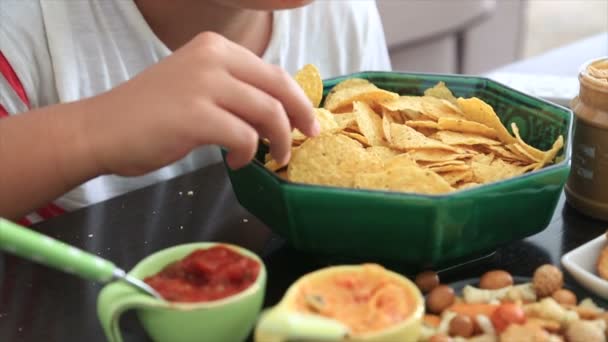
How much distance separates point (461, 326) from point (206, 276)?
213 millimetres

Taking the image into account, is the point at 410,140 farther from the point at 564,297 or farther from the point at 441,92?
the point at 564,297

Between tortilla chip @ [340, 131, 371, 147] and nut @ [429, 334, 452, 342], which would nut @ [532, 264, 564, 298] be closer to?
nut @ [429, 334, 452, 342]

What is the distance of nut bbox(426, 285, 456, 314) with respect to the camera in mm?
713

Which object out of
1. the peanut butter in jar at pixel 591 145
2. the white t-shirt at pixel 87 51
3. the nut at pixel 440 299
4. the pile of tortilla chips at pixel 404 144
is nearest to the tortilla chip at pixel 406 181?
the pile of tortilla chips at pixel 404 144

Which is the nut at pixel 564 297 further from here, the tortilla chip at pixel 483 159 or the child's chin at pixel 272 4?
the child's chin at pixel 272 4

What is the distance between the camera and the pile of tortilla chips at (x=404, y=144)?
0.82 m

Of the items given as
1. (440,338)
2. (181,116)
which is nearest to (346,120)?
(181,116)

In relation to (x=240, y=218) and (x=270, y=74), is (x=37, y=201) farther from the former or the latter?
Answer: (x=270, y=74)

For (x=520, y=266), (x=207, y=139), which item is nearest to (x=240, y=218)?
(x=207, y=139)

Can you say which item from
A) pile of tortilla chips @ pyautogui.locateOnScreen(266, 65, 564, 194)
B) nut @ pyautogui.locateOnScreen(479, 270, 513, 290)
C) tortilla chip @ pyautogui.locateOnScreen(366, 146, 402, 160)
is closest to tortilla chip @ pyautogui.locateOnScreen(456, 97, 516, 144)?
pile of tortilla chips @ pyautogui.locateOnScreen(266, 65, 564, 194)

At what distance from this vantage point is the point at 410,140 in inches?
34.7

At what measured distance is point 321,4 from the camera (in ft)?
4.79

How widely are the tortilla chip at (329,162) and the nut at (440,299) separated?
0.15 m

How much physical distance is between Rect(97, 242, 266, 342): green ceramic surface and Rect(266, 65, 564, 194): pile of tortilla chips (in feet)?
0.61
